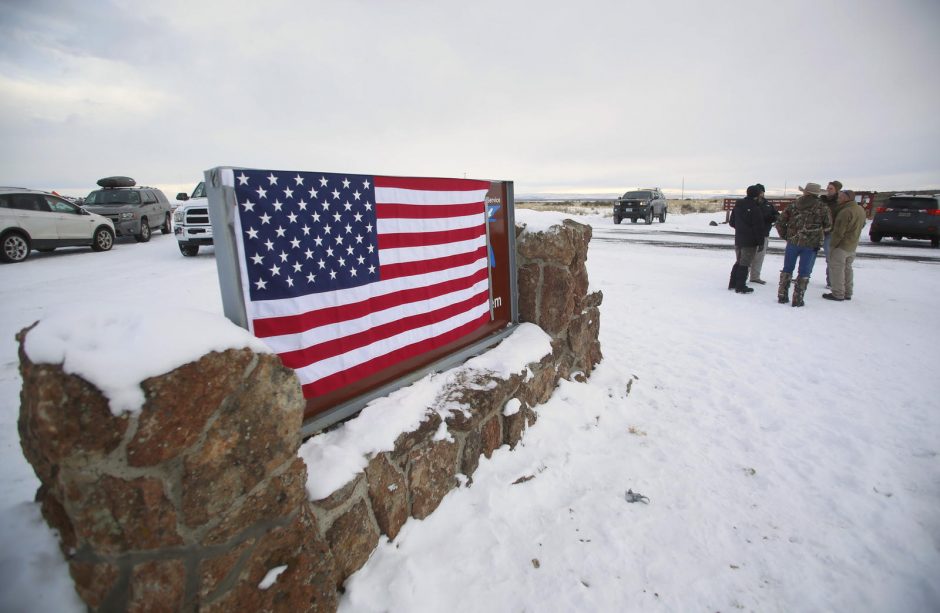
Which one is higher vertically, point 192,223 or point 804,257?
point 192,223

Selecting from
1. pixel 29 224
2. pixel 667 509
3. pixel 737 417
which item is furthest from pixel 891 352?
pixel 29 224

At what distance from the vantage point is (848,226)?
7316mm

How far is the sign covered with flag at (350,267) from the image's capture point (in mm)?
2152

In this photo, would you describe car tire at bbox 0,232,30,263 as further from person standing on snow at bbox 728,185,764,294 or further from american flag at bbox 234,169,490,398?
person standing on snow at bbox 728,185,764,294

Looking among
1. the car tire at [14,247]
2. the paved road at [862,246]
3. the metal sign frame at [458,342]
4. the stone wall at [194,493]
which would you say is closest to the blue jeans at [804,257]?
the metal sign frame at [458,342]

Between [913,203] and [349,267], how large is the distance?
65.4ft

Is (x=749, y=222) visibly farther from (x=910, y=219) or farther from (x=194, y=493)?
(x=910, y=219)

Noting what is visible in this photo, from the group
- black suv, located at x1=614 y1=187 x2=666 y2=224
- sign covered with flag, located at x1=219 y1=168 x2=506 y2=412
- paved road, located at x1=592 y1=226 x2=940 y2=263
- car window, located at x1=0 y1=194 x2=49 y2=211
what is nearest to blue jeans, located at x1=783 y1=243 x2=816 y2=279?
paved road, located at x1=592 y1=226 x2=940 y2=263

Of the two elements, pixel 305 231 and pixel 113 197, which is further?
pixel 113 197

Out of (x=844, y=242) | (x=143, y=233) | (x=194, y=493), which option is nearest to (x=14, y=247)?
(x=143, y=233)

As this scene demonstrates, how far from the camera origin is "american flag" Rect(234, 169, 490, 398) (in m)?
2.16

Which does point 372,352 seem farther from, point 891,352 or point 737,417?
point 891,352

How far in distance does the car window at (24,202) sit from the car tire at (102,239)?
1.39 m

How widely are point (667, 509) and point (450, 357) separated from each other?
1842 mm
